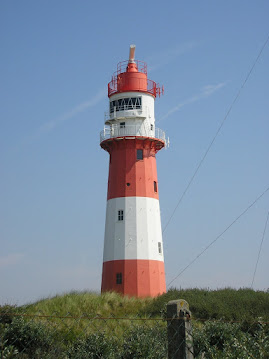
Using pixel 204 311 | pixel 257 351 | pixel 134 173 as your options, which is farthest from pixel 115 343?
pixel 134 173

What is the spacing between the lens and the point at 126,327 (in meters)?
19.4

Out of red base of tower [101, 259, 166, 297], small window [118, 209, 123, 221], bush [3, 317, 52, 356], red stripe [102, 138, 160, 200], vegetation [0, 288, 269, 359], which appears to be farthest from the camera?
red stripe [102, 138, 160, 200]

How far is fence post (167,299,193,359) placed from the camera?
764cm

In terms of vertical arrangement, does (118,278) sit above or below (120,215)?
below

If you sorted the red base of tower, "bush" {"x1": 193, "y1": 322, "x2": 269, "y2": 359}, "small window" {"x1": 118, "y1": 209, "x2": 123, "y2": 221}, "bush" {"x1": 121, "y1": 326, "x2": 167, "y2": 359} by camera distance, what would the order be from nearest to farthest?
"bush" {"x1": 193, "y1": 322, "x2": 269, "y2": 359}
"bush" {"x1": 121, "y1": 326, "x2": 167, "y2": 359}
the red base of tower
"small window" {"x1": 118, "y1": 209, "x2": 123, "y2": 221}

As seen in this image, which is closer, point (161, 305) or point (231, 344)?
point (231, 344)

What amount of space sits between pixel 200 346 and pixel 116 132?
69.2ft

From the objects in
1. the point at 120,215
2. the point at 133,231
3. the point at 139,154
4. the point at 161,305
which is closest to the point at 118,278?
the point at 133,231

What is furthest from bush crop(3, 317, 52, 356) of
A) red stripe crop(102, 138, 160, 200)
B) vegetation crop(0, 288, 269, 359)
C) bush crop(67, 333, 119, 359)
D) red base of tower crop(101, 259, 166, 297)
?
red stripe crop(102, 138, 160, 200)

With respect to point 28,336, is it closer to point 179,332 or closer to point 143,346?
point 143,346

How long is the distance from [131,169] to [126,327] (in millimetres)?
14333

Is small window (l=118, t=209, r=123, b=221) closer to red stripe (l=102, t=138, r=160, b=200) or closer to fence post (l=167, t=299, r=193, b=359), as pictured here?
red stripe (l=102, t=138, r=160, b=200)

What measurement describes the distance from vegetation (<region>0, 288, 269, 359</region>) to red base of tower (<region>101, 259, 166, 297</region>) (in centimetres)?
167

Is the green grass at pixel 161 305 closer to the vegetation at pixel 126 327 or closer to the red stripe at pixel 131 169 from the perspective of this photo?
the vegetation at pixel 126 327
